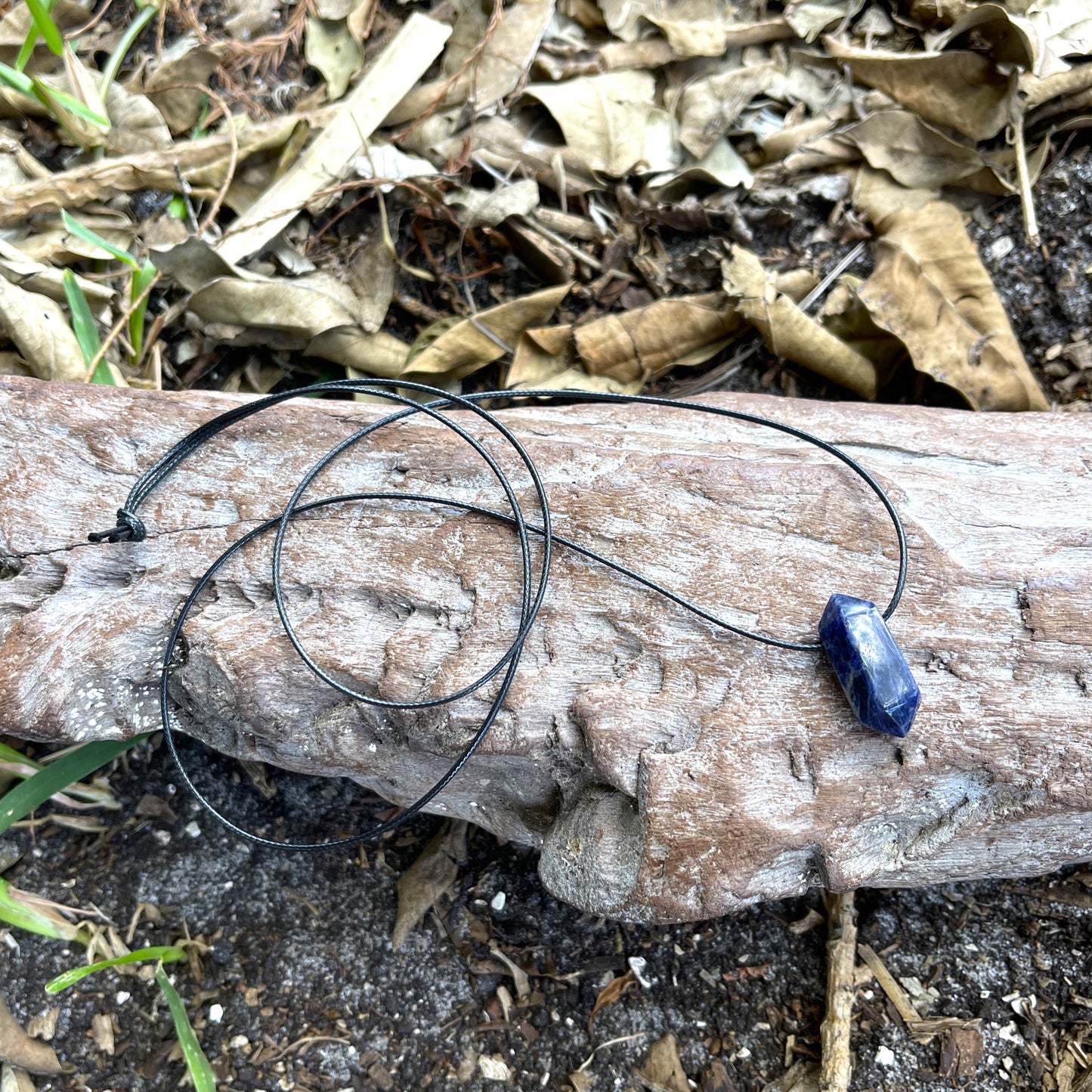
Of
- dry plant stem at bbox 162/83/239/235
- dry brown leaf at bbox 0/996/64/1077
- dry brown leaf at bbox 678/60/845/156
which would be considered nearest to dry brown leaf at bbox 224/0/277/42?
dry plant stem at bbox 162/83/239/235

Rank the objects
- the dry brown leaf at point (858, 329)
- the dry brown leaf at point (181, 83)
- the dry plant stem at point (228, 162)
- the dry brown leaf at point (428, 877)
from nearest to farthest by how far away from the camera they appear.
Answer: the dry brown leaf at point (428, 877) < the dry brown leaf at point (858, 329) < the dry plant stem at point (228, 162) < the dry brown leaf at point (181, 83)

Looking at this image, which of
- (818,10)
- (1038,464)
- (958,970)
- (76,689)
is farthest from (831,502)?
(818,10)

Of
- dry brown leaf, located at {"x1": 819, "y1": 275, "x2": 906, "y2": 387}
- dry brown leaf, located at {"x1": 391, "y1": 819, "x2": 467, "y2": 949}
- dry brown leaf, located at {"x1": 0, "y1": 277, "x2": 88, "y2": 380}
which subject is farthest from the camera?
dry brown leaf, located at {"x1": 819, "y1": 275, "x2": 906, "y2": 387}

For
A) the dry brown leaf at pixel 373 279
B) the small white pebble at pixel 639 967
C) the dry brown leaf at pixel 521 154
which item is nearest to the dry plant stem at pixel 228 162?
the dry brown leaf at pixel 373 279

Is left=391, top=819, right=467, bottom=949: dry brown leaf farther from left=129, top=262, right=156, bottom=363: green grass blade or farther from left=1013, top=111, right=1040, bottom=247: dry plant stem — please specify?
left=1013, top=111, right=1040, bottom=247: dry plant stem

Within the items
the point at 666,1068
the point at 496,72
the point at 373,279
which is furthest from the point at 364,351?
the point at 666,1068

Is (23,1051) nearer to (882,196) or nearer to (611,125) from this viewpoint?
(611,125)

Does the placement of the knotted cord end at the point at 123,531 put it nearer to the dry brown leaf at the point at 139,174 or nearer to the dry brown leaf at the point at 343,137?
the dry brown leaf at the point at 343,137
